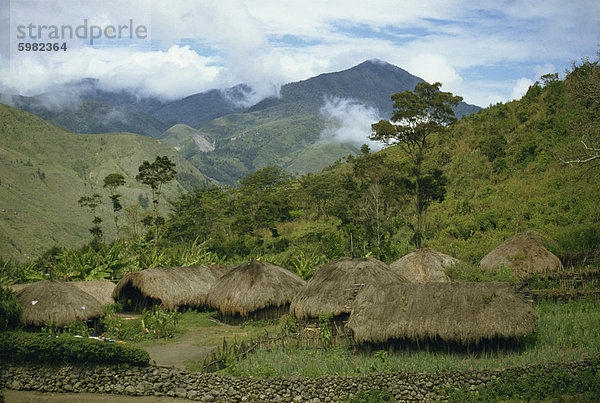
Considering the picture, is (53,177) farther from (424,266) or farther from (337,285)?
(337,285)

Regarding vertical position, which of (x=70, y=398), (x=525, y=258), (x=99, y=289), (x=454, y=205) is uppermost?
(x=454, y=205)

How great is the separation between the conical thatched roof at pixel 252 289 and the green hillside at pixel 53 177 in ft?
122

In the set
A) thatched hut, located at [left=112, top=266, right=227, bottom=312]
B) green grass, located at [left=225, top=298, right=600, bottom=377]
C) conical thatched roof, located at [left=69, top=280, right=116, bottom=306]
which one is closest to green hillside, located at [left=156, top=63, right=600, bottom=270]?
thatched hut, located at [left=112, top=266, right=227, bottom=312]

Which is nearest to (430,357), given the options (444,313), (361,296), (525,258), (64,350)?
(444,313)

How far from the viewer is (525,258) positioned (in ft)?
56.4

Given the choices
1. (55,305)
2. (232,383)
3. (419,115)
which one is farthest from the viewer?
(419,115)

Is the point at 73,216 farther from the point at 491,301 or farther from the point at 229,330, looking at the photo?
the point at 491,301

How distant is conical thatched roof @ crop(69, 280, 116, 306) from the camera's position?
1748cm

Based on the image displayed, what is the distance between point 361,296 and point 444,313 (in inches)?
86.0

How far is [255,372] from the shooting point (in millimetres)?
10047

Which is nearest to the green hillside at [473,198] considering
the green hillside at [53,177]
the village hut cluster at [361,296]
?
the village hut cluster at [361,296]

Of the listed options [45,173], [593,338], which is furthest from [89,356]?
[45,173]

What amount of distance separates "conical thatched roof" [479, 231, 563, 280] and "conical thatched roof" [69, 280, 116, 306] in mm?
13734

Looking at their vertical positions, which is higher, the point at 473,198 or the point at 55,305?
the point at 473,198
